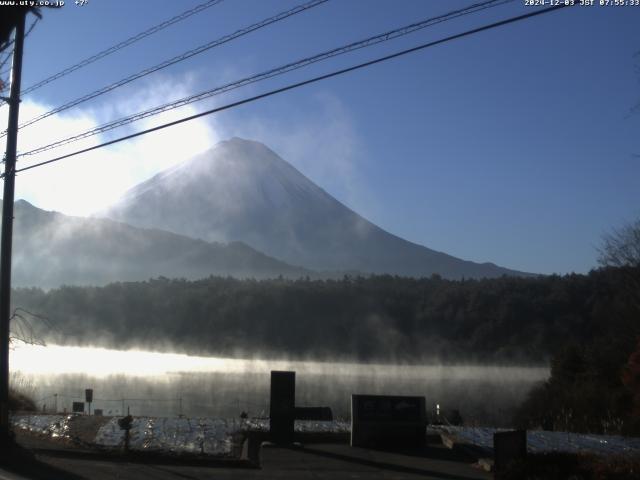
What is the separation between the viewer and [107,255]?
164375mm

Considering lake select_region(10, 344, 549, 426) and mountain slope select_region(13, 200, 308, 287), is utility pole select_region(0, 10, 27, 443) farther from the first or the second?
mountain slope select_region(13, 200, 308, 287)

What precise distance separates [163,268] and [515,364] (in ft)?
351

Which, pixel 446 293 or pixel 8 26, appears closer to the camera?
pixel 8 26

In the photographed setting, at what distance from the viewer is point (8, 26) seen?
65.2 feet

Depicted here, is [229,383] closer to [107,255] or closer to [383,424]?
[383,424]

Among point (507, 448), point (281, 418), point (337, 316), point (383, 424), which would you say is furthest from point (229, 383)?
point (507, 448)

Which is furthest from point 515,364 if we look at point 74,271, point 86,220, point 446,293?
point 86,220

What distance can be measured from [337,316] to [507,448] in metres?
77.1

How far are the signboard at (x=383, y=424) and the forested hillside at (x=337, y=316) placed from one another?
5624 cm

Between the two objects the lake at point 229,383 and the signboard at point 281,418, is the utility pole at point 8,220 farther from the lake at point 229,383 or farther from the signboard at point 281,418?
the lake at point 229,383

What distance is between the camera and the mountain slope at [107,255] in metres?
139

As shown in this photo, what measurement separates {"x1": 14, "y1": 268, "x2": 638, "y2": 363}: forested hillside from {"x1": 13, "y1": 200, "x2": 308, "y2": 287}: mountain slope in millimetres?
37183

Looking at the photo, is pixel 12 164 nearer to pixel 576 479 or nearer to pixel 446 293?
pixel 576 479

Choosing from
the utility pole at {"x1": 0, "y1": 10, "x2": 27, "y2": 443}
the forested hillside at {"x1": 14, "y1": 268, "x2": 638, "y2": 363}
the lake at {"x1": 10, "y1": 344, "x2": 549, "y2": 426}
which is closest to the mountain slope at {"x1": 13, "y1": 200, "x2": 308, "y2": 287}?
the forested hillside at {"x1": 14, "y1": 268, "x2": 638, "y2": 363}
